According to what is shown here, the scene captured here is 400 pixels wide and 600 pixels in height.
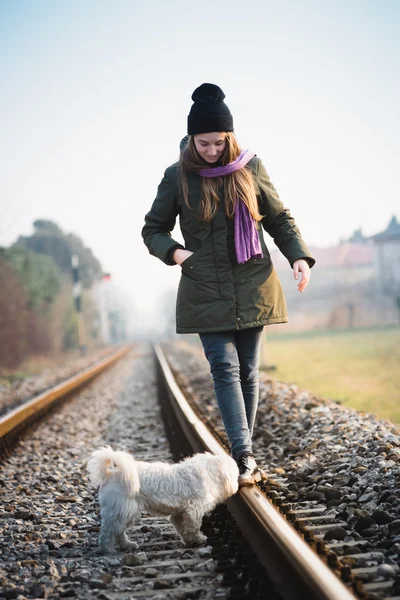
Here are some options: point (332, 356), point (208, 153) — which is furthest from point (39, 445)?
point (332, 356)

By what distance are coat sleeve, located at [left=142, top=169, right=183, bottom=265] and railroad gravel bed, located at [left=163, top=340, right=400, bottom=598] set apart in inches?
51.4

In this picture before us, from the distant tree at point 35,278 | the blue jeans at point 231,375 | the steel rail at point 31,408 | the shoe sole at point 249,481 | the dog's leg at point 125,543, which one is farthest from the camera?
the distant tree at point 35,278

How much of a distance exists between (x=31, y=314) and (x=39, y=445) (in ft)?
73.6

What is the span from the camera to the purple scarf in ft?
10.1

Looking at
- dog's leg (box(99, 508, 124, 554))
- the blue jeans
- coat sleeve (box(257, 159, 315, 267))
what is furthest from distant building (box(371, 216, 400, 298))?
dog's leg (box(99, 508, 124, 554))

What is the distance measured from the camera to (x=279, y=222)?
3.33m

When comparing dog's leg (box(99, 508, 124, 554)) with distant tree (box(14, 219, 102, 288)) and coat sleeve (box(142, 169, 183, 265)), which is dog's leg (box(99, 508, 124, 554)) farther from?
distant tree (box(14, 219, 102, 288))

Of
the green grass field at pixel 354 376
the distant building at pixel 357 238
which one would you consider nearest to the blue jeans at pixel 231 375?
the green grass field at pixel 354 376

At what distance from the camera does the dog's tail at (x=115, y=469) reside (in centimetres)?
262

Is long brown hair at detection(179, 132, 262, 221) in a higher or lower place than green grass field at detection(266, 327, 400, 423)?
higher

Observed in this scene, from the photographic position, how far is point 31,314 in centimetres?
2759

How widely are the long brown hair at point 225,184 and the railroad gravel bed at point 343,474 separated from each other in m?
1.37

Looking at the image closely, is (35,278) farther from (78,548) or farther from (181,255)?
(78,548)

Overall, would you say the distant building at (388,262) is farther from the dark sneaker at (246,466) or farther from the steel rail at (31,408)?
the dark sneaker at (246,466)
